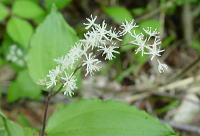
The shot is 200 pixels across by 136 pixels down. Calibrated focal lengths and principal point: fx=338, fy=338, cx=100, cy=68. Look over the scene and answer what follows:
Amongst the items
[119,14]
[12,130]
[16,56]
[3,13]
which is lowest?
[12,130]

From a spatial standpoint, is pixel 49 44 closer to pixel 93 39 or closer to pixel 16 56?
pixel 93 39

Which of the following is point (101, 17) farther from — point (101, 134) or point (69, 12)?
point (101, 134)

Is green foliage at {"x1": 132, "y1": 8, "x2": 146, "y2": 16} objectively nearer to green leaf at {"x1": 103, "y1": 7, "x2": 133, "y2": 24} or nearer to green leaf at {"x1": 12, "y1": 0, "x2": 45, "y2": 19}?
green leaf at {"x1": 103, "y1": 7, "x2": 133, "y2": 24}

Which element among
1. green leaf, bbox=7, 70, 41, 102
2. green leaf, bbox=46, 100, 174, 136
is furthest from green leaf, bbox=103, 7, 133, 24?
green leaf, bbox=46, 100, 174, 136

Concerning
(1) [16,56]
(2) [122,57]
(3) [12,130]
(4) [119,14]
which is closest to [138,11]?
(4) [119,14]

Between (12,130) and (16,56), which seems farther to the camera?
(16,56)

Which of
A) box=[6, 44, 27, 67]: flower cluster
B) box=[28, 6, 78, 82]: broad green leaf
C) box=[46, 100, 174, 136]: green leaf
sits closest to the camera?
box=[46, 100, 174, 136]: green leaf

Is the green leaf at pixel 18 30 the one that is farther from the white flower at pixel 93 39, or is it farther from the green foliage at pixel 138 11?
the white flower at pixel 93 39
